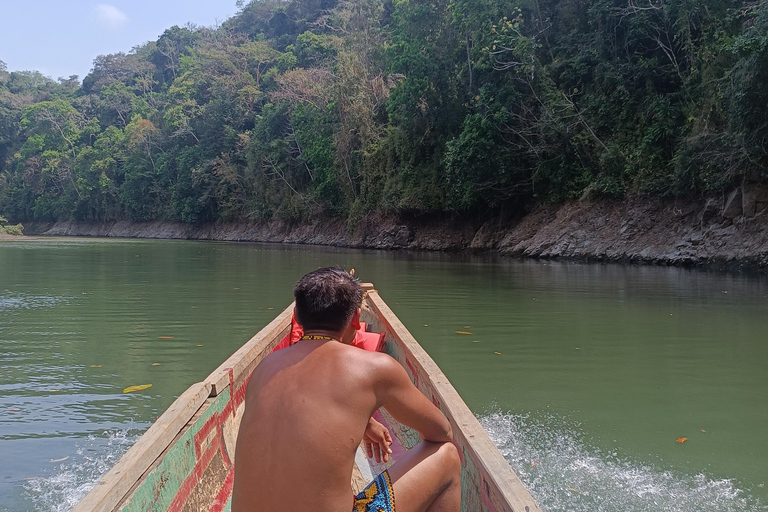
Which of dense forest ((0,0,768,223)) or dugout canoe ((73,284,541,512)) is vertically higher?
dense forest ((0,0,768,223))

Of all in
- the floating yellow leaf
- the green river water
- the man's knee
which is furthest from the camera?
the floating yellow leaf

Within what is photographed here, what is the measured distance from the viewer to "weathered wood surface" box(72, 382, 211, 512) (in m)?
2.14

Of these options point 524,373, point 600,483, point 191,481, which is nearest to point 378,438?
point 191,481

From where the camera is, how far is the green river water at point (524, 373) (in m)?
4.11

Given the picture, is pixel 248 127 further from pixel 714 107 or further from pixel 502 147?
pixel 714 107

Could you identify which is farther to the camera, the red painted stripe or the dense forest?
the dense forest

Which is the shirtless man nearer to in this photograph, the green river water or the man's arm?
the man's arm

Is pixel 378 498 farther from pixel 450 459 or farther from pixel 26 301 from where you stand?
pixel 26 301

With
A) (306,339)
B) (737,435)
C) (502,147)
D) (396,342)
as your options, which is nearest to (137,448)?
(306,339)

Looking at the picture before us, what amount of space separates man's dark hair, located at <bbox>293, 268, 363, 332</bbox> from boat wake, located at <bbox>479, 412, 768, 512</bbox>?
2073 mm

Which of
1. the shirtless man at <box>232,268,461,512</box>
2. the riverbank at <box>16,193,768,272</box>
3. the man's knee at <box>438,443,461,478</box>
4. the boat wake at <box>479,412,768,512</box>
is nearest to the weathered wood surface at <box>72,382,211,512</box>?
the shirtless man at <box>232,268,461,512</box>

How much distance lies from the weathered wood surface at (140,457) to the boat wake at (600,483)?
1951 millimetres

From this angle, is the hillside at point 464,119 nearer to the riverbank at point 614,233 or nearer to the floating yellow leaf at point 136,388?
the riverbank at point 614,233

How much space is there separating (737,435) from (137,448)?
409 cm
